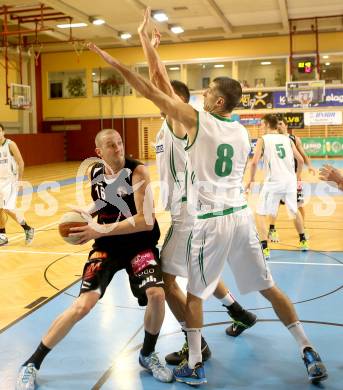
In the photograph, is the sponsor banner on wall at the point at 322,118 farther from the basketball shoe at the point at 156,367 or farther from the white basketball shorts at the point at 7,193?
the basketball shoe at the point at 156,367

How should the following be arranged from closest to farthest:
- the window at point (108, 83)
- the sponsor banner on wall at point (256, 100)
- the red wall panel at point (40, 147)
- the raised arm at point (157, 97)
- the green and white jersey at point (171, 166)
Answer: the raised arm at point (157, 97)
the green and white jersey at point (171, 166)
the sponsor banner on wall at point (256, 100)
the red wall panel at point (40, 147)
the window at point (108, 83)

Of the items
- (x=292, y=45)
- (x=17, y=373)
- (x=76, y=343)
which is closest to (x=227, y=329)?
(x=76, y=343)

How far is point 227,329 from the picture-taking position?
4270mm

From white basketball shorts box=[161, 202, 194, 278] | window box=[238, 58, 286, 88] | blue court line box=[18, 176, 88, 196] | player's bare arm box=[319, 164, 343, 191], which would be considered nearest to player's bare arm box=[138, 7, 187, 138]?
white basketball shorts box=[161, 202, 194, 278]

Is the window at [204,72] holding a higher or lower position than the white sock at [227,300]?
higher

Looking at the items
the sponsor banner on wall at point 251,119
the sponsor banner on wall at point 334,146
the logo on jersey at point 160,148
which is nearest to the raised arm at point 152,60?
the logo on jersey at point 160,148

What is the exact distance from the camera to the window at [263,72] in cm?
2541

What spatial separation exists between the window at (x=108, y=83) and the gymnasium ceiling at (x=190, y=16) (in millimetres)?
2076

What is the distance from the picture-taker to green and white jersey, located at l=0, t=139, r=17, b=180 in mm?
8094

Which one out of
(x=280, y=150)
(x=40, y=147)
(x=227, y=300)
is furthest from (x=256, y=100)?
(x=227, y=300)

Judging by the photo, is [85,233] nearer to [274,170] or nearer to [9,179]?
[274,170]

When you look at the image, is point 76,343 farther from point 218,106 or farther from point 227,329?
point 218,106

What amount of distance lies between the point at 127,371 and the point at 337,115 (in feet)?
70.1

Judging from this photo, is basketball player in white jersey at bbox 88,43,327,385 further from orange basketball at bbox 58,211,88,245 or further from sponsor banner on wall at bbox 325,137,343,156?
sponsor banner on wall at bbox 325,137,343,156
